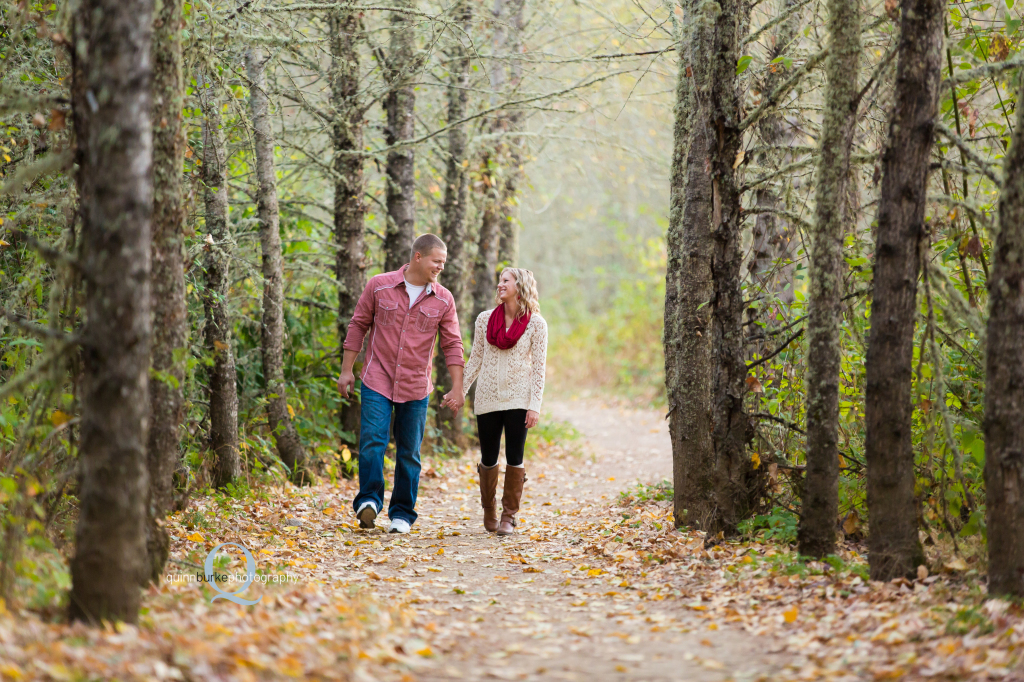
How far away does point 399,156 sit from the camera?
32.3 ft

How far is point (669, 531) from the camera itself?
6188mm

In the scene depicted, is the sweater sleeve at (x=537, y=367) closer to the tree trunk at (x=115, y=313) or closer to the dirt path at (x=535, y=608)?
the dirt path at (x=535, y=608)

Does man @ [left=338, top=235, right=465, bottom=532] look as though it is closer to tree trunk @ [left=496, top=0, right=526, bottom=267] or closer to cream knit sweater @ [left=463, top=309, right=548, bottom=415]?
cream knit sweater @ [left=463, top=309, right=548, bottom=415]

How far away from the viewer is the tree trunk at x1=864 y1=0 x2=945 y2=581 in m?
4.35

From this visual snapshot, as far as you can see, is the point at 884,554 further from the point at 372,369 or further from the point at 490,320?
the point at 372,369

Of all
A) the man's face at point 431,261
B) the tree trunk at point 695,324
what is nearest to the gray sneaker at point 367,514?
the man's face at point 431,261

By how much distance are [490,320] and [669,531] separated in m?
2.23

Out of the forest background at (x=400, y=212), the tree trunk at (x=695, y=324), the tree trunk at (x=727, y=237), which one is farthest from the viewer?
the tree trunk at (x=695, y=324)

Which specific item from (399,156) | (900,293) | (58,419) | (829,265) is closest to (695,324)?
(829,265)

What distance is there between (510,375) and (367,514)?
1.61 m

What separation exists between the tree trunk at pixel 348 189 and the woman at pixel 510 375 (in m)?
2.62

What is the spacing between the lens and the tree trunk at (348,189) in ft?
28.2

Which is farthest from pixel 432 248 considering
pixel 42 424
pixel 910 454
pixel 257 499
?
pixel 910 454

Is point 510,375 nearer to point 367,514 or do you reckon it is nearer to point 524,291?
point 524,291
